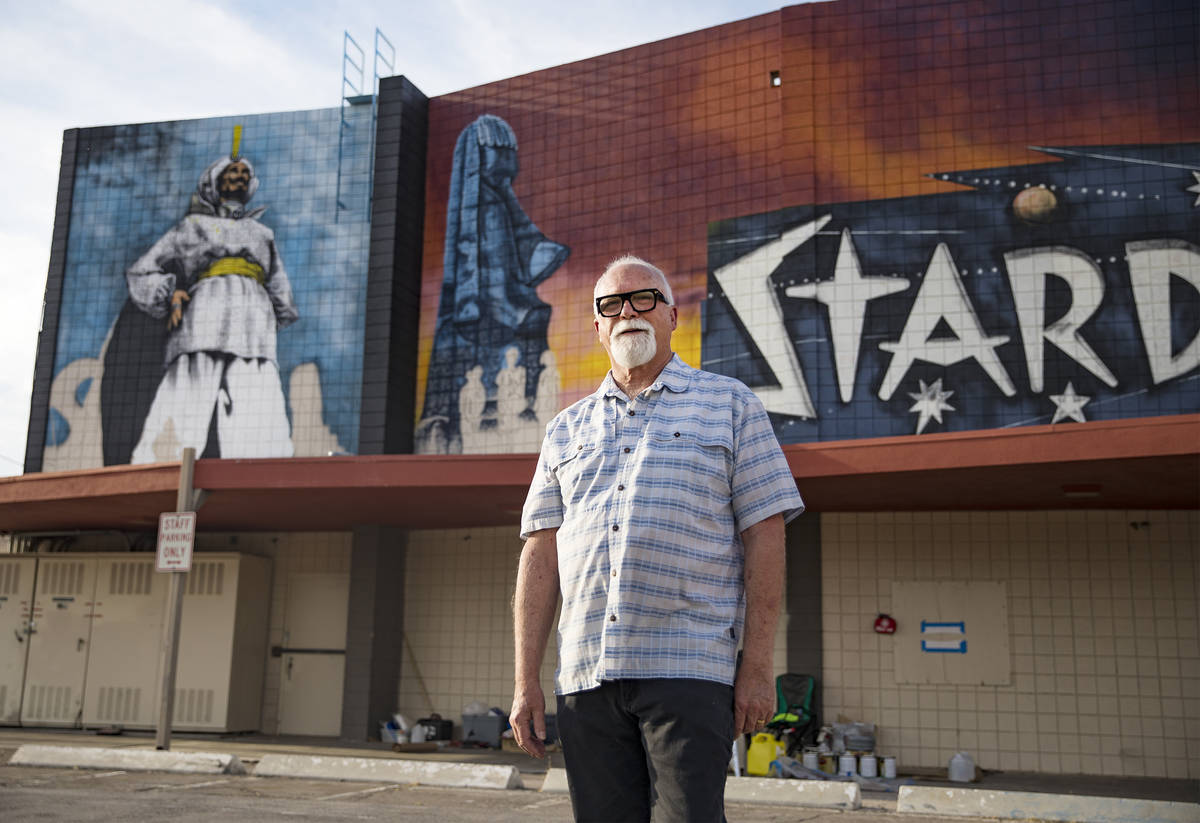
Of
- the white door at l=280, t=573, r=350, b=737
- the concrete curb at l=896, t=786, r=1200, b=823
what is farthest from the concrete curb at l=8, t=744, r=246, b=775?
the concrete curb at l=896, t=786, r=1200, b=823

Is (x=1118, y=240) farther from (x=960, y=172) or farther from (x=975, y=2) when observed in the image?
(x=975, y=2)

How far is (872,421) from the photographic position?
12.0 meters

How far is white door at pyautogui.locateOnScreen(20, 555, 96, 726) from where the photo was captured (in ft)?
47.1

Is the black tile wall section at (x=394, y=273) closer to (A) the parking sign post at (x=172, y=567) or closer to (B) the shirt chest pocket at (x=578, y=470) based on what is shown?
(A) the parking sign post at (x=172, y=567)

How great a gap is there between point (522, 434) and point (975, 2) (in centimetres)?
711

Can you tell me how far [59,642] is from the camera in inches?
574

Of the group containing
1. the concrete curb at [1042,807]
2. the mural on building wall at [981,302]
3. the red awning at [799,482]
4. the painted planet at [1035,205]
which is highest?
the painted planet at [1035,205]

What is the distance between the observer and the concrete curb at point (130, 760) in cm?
962

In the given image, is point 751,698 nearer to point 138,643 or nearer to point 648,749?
point 648,749

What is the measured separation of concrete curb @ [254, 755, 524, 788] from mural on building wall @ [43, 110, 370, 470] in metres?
5.37

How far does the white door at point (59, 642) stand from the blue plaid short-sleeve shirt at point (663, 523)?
1346 cm

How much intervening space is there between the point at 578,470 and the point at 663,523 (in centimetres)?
32

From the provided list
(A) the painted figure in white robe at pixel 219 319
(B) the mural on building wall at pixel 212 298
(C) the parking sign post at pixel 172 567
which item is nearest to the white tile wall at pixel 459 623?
(B) the mural on building wall at pixel 212 298

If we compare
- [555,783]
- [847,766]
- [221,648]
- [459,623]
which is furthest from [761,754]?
[221,648]
